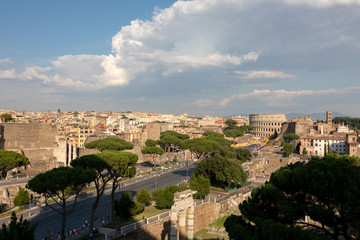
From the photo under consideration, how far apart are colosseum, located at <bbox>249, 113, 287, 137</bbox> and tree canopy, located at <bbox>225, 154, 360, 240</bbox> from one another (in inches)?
4686

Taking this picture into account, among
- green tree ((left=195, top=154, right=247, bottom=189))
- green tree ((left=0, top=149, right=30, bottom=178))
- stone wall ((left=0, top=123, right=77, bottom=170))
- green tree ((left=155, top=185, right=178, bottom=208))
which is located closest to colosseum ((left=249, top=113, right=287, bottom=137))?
green tree ((left=195, top=154, right=247, bottom=189))

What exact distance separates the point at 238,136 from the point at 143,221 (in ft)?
276

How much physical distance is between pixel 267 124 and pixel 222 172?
104 meters

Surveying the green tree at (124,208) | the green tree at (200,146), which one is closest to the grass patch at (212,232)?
the green tree at (124,208)

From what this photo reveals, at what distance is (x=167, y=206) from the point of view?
95.8 feet

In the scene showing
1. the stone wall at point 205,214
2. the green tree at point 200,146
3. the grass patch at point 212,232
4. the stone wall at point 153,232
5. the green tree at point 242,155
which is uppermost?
the green tree at point 200,146

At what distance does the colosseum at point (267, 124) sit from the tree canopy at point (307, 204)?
119023mm

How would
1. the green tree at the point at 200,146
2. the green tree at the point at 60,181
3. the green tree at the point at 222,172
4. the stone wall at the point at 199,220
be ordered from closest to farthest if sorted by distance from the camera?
1. the green tree at the point at 60,181
2. the stone wall at the point at 199,220
3. the green tree at the point at 222,172
4. the green tree at the point at 200,146

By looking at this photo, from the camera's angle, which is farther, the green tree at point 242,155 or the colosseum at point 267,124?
the colosseum at point 267,124

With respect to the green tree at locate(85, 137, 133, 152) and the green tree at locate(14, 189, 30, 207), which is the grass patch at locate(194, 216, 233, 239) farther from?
the green tree at locate(85, 137, 133, 152)

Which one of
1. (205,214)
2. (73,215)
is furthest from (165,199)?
(73,215)

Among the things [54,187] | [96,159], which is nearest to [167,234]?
[96,159]

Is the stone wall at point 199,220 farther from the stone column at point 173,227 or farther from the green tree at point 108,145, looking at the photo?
the green tree at point 108,145

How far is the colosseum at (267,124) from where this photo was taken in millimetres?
132500
